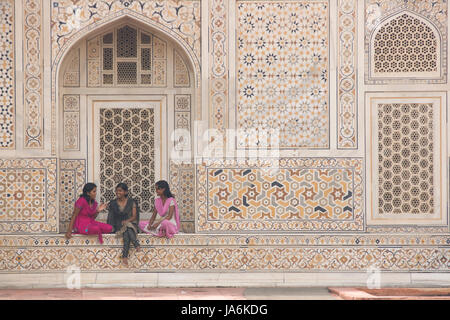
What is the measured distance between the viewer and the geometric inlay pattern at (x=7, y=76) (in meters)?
10.7

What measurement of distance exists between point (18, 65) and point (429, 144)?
200 inches

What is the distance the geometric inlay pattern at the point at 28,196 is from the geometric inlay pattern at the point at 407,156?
13.1 feet

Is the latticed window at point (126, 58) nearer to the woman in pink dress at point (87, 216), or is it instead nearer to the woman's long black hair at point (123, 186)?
the woman's long black hair at point (123, 186)

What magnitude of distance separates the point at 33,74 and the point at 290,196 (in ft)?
11.3

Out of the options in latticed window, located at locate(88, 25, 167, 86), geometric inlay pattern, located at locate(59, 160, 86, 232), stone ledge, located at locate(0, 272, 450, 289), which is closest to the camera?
stone ledge, located at locate(0, 272, 450, 289)

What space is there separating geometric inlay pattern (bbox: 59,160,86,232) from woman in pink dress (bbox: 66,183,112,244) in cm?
34

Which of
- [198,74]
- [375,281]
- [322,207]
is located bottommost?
[375,281]

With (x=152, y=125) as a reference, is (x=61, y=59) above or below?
above

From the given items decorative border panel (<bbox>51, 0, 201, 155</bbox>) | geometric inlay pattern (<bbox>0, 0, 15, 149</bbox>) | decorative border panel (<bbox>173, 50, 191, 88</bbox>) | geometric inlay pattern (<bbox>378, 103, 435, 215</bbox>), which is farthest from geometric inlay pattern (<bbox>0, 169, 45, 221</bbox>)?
geometric inlay pattern (<bbox>378, 103, 435, 215</bbox>)

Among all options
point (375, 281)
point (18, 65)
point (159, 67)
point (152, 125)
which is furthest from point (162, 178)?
point (375, 281)

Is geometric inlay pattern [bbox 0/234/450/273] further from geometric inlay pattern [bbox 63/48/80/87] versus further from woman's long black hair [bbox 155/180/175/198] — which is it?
geometric inlay pattern [bbox 63/48/80/87]

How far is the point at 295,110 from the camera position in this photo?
35.6 feet

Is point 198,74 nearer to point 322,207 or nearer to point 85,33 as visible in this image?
point 85,33

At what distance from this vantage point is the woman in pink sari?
422 inches
